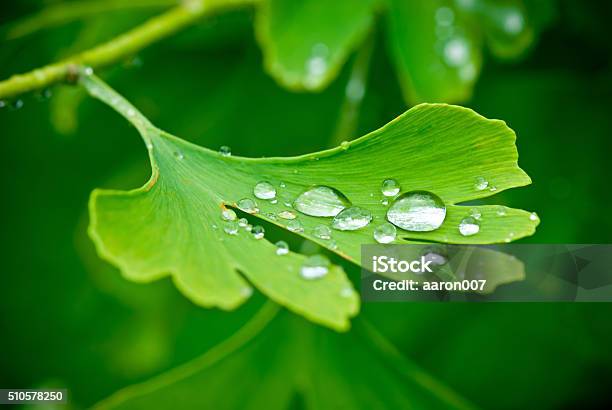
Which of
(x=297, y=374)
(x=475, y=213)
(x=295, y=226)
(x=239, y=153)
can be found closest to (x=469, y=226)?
(x=475, y=213)

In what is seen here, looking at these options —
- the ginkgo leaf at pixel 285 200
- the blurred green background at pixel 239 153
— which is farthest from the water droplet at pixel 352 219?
the blurred green background at pixel 239 153

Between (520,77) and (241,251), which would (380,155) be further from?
(520,77)

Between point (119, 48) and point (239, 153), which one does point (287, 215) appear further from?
point (239, 153)

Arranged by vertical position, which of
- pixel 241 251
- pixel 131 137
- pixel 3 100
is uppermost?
pixel 131 137

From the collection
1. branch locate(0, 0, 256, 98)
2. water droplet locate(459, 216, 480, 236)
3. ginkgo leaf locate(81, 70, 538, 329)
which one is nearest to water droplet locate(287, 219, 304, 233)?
ginkgo leaf locate(81, 70, 538, 329)

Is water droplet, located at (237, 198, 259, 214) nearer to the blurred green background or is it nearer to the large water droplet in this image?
the large water droplet

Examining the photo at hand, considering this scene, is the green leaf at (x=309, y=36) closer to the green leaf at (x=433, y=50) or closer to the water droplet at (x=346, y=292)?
the green leaf at (x=433, y=50)

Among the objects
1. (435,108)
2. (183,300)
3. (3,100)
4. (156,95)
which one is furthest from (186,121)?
(435,108)
